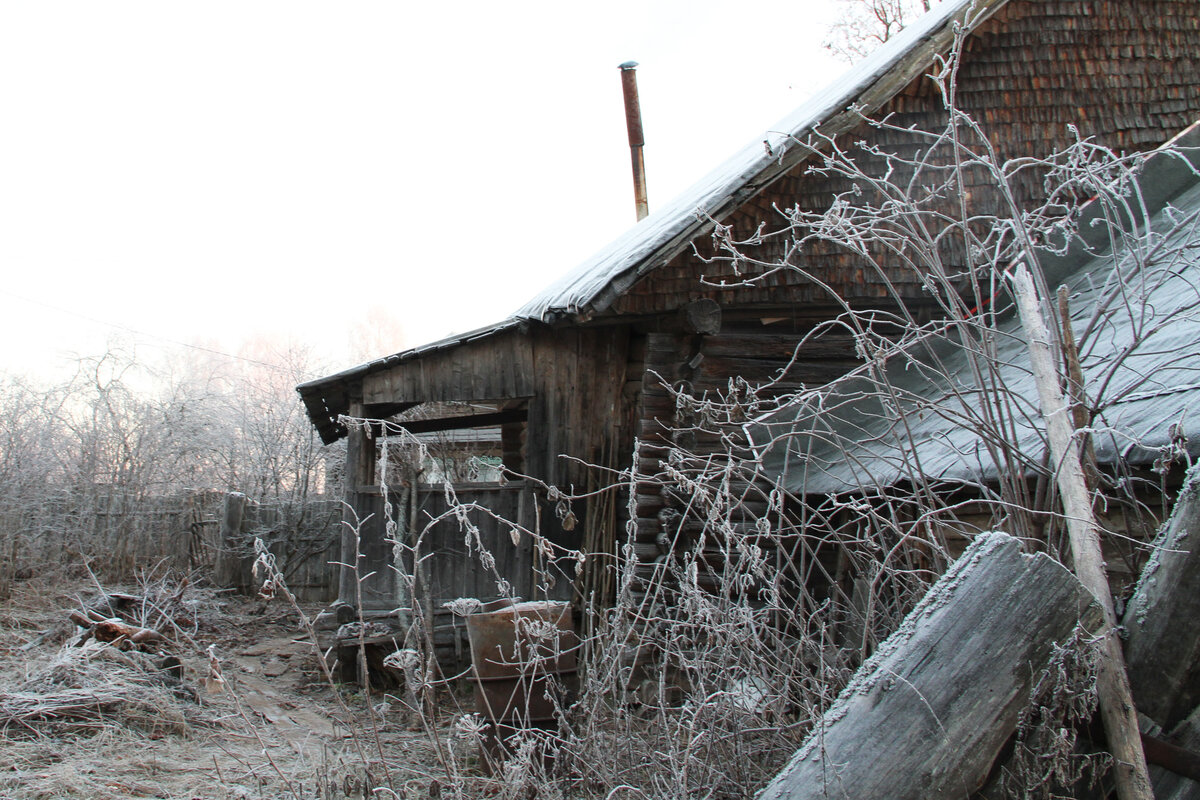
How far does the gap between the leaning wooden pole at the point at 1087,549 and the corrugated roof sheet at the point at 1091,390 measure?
10 cm

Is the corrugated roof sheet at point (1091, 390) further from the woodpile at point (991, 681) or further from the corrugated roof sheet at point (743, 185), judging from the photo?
the corrugated roof sheet at point (743, 185)

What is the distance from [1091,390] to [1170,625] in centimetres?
217

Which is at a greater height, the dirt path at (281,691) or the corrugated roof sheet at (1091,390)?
the corrugated roof sheet at (1091,390)

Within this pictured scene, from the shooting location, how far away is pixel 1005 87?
24.1 ft

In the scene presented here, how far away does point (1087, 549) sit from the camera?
7.15 ft

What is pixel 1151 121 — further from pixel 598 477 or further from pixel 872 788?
pixel 872 788

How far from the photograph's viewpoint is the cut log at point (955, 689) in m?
1.95

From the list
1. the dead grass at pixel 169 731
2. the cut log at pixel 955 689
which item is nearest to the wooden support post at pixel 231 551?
the dead grass at pixel 169 731

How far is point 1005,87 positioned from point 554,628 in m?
6.71

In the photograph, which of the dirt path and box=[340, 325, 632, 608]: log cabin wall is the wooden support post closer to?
the dirt path

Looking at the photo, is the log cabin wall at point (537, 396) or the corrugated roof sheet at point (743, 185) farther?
the log cabin wall at point (537, 396)

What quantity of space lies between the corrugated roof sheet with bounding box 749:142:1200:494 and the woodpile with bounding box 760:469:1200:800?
44cm

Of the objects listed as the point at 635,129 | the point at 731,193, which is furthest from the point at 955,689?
the point at 635,129

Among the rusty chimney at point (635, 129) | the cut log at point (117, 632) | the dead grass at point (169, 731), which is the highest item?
the rusty chimney at point (635, 129)
